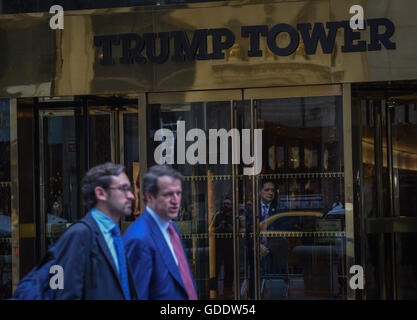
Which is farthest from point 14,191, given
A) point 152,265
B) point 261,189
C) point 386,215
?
point 152,265

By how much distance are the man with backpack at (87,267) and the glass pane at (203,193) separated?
3.80 meters

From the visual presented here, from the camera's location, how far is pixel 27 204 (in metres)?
8.30

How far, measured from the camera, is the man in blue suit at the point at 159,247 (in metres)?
3.99

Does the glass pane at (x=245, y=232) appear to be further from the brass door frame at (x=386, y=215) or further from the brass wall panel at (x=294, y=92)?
the brass door frame at (x=386, y=215)

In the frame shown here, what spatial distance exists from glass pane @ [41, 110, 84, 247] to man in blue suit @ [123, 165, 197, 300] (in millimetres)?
4364

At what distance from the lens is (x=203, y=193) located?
25.6 feet

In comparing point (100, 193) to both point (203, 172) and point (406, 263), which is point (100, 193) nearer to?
point (203, 172)

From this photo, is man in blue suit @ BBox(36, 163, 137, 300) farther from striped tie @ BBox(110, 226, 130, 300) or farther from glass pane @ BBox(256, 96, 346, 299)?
glass pane @ BBox(256, 96, 346, 299)

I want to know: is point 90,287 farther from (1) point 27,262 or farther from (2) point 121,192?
(1) point 27,262

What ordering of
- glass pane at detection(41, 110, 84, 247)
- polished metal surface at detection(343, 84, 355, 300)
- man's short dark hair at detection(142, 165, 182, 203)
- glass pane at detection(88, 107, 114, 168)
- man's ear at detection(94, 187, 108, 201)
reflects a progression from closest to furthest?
man's ear at detection(94, 187, 108, 201) < man's short dark hair at detection(142, 165, 182, 203) < polished metal surface at detection(343, 84, 355, 300) < glass pane at detection(88, 107, 114, 168) < glass pane at detection(41, 110, 84, 247)

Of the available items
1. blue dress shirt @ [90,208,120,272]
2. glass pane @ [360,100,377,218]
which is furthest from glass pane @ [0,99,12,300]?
blue dress shirt @ [90,208,120,272]

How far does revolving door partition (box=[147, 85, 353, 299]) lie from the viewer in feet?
25.0
